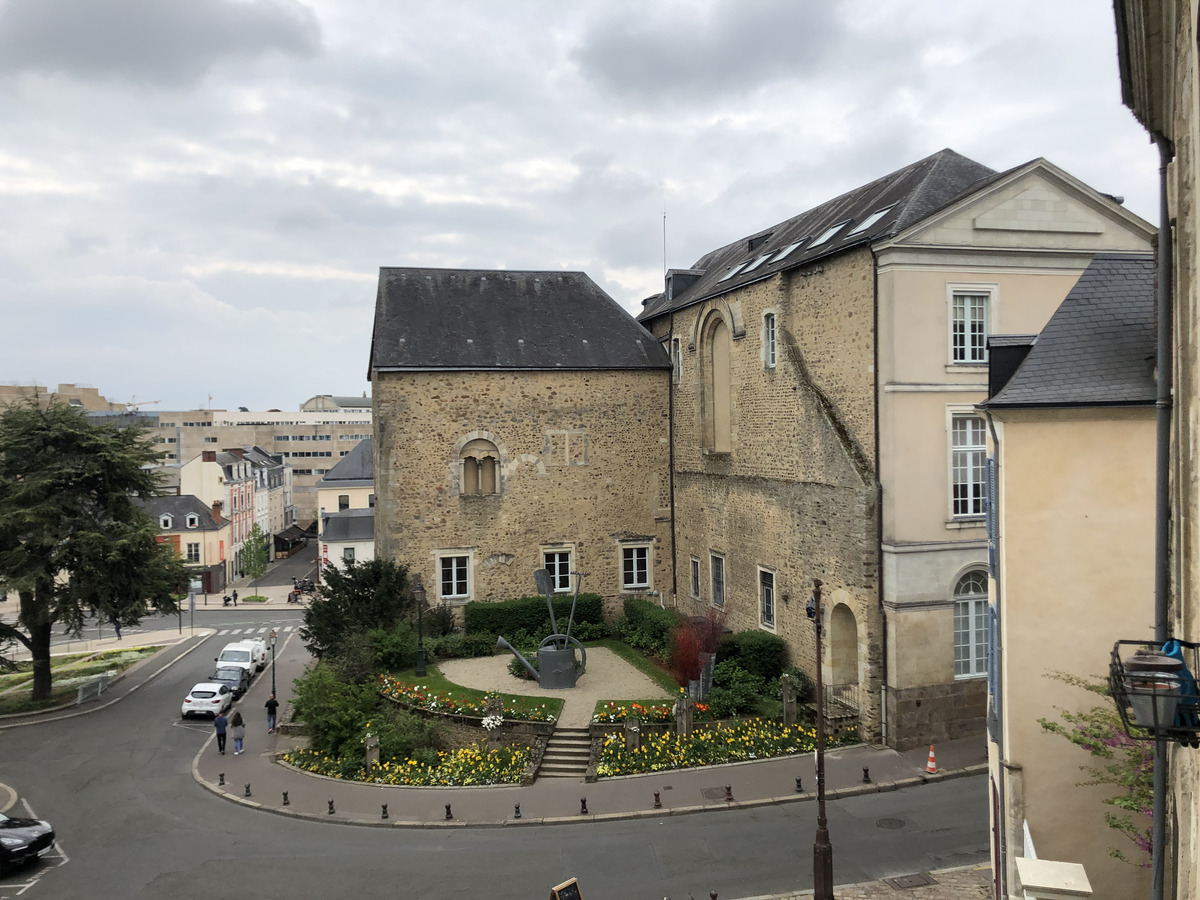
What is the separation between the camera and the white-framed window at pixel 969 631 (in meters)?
17.8

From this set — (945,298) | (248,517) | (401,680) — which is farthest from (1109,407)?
(248,517)

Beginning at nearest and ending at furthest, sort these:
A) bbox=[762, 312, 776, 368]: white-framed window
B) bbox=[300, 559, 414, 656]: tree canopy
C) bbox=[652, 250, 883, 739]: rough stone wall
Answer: bbox=[652, 250, 883, 739]: rough stone wall < bbox=[762, 312, 776, 368]: white-framed window < bbox=[300, 559, 414, 656]: tree canopy

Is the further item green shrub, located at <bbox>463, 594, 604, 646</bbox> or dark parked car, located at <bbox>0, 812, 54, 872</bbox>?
green shrub, located at <bbox>463, 594, 604, 646</bbox>

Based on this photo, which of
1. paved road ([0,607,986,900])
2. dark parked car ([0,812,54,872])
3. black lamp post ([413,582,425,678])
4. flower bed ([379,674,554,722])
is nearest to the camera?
paved road ([0,607,986,900])

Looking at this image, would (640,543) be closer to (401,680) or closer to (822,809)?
(401,680)

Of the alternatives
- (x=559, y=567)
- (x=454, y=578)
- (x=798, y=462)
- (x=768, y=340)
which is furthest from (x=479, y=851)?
(x=768, y=340)

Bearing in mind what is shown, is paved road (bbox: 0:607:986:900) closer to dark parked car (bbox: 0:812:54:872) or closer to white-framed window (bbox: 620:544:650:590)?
dark parked car (bbox: 0:812:54:872)

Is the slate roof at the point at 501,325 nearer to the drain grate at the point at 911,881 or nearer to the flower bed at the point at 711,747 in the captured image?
the flower bed at the point at 711,747

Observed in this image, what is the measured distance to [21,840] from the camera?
46.8 ft

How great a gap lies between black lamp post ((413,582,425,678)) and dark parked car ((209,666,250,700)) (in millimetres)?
6829

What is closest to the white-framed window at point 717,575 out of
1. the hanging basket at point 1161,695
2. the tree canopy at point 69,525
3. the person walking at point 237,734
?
the person walking at point 237,734

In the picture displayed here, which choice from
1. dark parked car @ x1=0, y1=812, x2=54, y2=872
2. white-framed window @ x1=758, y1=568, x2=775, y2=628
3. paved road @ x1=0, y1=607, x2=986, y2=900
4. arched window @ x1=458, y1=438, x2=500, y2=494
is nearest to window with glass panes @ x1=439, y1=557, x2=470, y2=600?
arched window @ x1=458, y1=438, x2=500, y2=494

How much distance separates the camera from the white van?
29.1 metres

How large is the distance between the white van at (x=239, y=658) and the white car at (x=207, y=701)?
3.34 meters
